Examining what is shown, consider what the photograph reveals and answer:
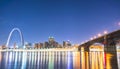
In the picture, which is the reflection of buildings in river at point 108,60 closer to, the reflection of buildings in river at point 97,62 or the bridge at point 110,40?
the bridge at point 110,40

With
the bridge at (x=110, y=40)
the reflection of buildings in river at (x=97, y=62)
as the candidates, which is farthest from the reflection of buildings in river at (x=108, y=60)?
the reflection of buildings in river at (x=97, y=62)

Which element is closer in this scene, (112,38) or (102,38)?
(112,38)

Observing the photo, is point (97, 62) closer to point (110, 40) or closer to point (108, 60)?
point (108, 60)

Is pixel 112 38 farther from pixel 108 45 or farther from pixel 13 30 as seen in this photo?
pixel 13 30

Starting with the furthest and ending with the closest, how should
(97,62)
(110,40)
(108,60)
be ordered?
(97,62), (108,60), (110,40)

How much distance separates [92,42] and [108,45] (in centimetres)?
1096

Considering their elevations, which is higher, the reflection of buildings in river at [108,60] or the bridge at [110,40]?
the bridge at [110,40]

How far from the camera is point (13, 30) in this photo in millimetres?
115812

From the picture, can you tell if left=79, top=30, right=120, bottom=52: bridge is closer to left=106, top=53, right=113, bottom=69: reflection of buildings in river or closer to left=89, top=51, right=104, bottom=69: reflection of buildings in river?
left=106, top=53, right=113, bottom=69: reflection of buildings in river

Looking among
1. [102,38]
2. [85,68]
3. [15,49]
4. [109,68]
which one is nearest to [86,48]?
[85,68]

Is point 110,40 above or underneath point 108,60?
above

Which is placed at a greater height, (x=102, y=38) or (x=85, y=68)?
(x=102, y=38)

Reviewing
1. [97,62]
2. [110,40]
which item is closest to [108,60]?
[110,40]

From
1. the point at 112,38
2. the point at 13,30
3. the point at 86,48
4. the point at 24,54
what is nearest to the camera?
the point at 112,38
